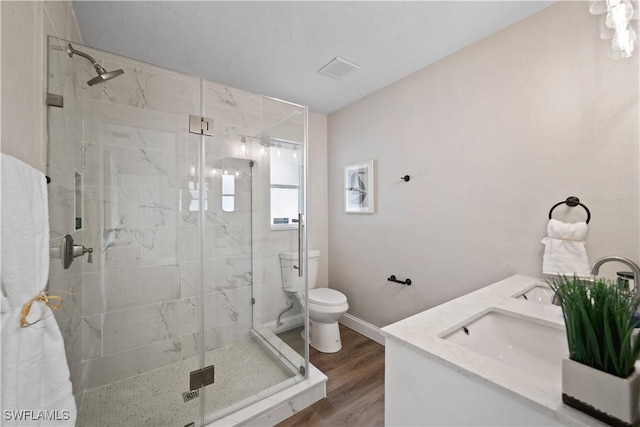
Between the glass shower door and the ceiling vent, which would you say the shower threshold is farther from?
the ceiling vent

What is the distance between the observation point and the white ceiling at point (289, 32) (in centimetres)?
146

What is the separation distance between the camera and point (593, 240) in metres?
1.34

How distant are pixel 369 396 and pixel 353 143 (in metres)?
2.19

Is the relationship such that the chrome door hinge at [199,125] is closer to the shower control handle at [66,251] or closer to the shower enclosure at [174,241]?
the shower enclosure at [174,241]

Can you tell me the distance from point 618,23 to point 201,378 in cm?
275

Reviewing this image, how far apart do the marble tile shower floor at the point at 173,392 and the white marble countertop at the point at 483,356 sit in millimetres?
1335

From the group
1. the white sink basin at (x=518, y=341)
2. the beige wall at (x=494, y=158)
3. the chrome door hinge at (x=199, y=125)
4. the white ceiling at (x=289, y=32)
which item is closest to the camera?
the white sink basin at (x=518, y=341)

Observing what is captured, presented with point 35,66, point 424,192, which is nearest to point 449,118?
point 424,192

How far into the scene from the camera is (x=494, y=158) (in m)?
1.70

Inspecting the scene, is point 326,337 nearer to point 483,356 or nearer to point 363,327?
point 363,327

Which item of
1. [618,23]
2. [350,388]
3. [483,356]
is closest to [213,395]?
[350,388]

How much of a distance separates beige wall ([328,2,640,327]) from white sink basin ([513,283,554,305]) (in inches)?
6.0

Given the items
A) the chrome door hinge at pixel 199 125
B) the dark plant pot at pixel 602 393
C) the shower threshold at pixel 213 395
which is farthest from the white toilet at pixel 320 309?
the dark plant pot at pixel 602 393

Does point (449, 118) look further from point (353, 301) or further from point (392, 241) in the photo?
point (353, 301)
